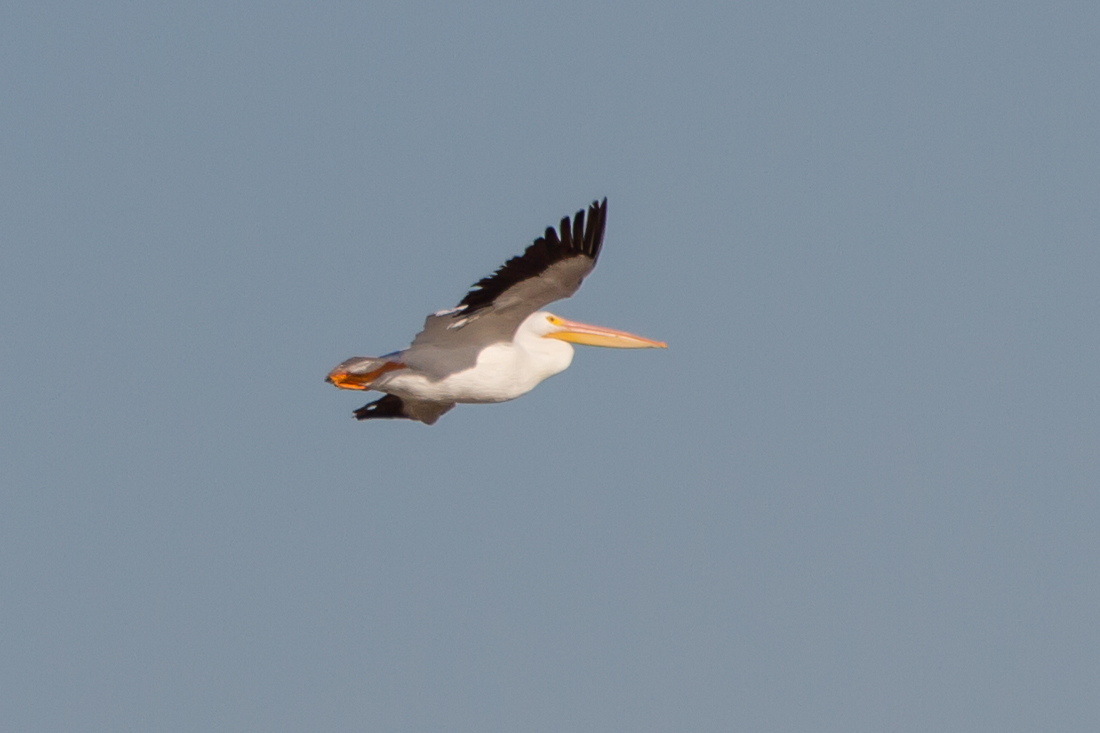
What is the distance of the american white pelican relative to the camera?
13.5 meters

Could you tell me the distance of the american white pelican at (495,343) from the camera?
13.5m

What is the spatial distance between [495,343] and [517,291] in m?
0.98

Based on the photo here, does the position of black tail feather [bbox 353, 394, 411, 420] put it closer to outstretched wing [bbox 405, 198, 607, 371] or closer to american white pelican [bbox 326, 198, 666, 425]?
american white pelican [bbox 326, 198, 666, 425]

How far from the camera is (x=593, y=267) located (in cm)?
1345

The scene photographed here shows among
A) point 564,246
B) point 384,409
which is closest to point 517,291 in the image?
point 564,246

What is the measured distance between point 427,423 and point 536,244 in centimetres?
366

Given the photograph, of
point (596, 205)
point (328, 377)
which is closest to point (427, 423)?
point (328, 377)

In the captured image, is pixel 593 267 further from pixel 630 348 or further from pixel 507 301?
pixel 630 348

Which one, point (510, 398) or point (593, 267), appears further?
point (510, 398)

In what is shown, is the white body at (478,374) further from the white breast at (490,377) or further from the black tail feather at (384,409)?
the black tail feather at (384,409)

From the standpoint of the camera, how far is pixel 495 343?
14.6 m

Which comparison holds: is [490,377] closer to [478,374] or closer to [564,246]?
[478,374]

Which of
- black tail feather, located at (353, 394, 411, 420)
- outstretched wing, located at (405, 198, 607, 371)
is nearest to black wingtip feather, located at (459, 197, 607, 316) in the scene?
outstretched wing, located at (405, 198, 607, 371)

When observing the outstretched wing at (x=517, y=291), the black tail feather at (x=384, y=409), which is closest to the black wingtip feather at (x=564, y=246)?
the outstretched wing at (x=517, y=291)
